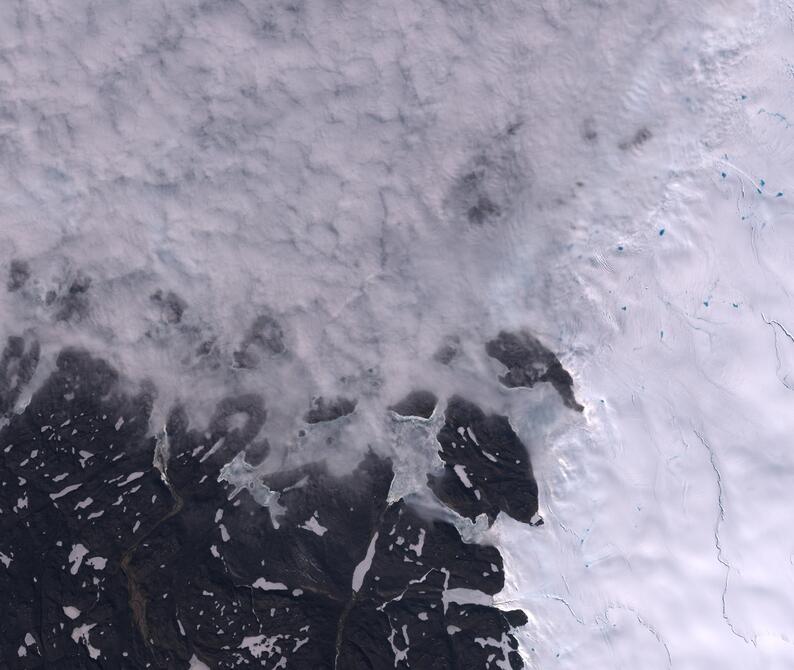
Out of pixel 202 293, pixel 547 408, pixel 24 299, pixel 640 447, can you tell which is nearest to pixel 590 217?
pixel 547 408

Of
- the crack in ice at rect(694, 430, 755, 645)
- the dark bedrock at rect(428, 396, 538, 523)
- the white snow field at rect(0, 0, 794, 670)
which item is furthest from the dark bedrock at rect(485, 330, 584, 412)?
the crack in ice at rect(694, 430, 755, 645)

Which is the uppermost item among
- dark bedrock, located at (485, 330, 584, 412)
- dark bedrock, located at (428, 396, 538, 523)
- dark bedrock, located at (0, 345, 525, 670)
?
dark bedrock, located at (485, 330, 584, 412)

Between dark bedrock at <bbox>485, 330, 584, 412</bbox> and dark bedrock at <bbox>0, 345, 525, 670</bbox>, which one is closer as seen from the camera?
dark bedrock at <bbox>0, 345, 525, 670</bbox>

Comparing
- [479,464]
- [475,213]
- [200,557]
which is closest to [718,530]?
[479,464]

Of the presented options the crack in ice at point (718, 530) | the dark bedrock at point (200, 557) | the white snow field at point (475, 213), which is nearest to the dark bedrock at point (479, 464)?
the dark bedrock at point (200, 557)

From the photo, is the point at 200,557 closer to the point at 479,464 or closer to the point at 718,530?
the point at 479,464

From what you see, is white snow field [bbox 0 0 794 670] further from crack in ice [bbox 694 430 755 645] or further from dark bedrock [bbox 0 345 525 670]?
dark bedrock [bbox 0 345 525 670]
